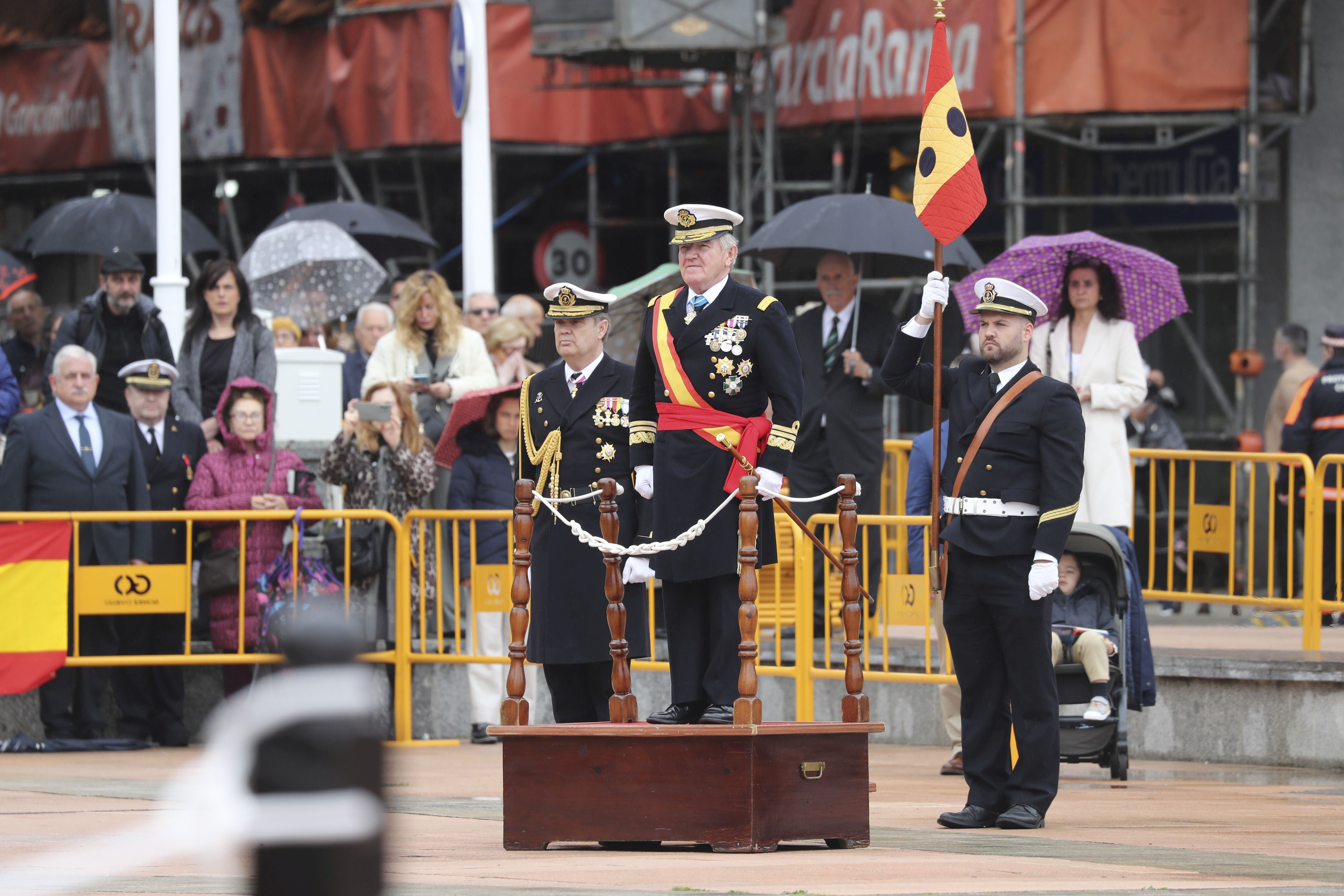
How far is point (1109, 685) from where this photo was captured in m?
9.70

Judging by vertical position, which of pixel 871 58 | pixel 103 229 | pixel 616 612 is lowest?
pixel 616 612

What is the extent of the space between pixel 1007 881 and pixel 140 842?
3.31m

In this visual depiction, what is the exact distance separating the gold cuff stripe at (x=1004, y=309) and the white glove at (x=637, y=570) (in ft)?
5.24

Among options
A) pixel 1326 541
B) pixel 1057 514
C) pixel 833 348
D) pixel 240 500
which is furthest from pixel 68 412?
pixel 1326 541

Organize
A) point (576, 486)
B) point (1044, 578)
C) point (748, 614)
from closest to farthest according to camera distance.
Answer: point (748, 614)
point (1044, 578)
point (576, 486)

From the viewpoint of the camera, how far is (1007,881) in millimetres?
6262

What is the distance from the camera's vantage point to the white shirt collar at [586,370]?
8.66 m

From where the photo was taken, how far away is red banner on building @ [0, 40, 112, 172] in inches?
928

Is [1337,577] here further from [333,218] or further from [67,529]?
[333,218]

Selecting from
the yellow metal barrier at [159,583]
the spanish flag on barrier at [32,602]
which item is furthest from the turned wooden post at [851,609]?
the spanish flag on barrier at [32,602]

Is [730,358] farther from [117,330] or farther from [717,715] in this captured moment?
[117,330]

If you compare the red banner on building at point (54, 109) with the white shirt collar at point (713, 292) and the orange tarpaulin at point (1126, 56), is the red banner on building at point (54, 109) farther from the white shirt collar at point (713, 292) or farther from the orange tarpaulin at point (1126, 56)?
the white shirt collar at point (713, 292)

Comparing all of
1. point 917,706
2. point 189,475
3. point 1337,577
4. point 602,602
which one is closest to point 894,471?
point 917,706

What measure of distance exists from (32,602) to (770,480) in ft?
18.3
